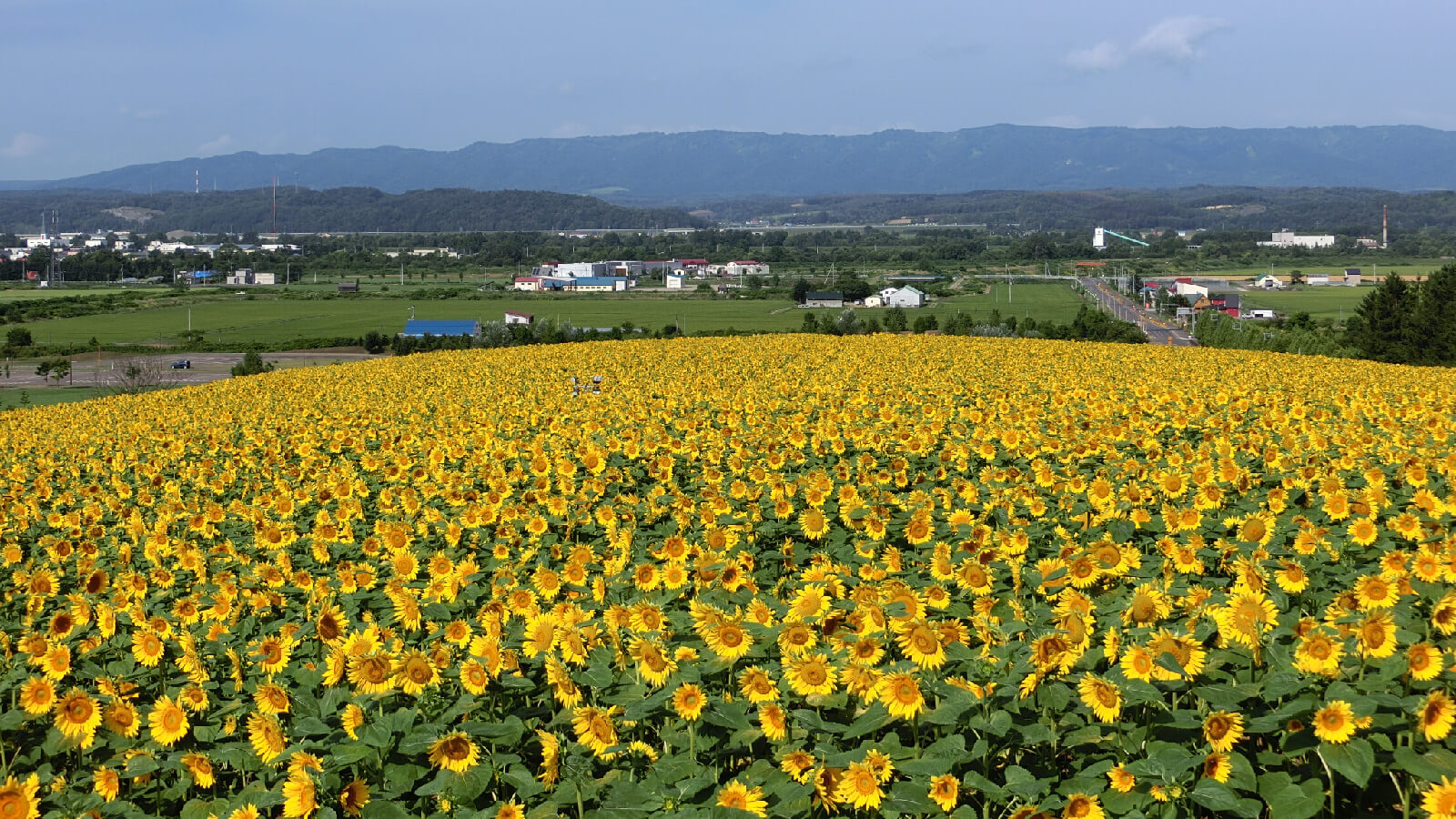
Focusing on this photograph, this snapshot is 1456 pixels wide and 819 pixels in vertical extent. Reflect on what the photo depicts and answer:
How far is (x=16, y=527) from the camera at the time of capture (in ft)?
33.6

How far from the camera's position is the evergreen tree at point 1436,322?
1965 inches

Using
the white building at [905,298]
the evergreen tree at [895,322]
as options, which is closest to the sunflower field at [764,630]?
the evergreen tree at [895,322]

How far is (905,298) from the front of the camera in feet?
414

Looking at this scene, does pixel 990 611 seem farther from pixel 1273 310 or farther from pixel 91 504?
pixel 1273 310

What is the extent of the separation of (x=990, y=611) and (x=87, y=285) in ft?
652

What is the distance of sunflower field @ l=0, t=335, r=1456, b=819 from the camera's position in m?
4.57

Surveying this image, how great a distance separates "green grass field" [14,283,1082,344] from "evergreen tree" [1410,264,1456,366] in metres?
46.7

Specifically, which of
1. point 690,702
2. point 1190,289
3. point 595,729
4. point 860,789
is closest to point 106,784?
point 595,729

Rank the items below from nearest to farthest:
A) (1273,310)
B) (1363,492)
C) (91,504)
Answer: (1363,492) → (91,504) → (1273,310)

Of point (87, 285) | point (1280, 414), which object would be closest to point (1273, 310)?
point (1280, 414)

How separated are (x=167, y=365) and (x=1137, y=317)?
3410 inches

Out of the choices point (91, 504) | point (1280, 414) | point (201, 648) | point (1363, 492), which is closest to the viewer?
point (201, 648)

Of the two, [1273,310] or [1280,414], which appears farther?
[1273,310]

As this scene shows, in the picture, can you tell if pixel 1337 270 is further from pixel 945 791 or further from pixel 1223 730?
pixel 945 791
